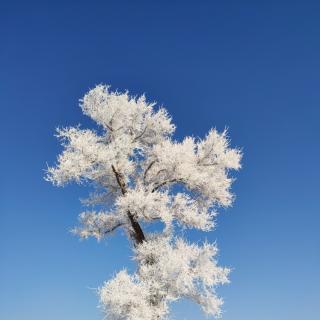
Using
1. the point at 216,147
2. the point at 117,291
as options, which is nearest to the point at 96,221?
the point at 117,291

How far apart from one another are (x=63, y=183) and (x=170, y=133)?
6.16 meters

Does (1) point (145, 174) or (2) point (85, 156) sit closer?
(2) point (85, 156)

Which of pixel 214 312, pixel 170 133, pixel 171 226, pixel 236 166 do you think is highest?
pixel 170 133

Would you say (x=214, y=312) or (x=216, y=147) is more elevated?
(x=216, y=147)

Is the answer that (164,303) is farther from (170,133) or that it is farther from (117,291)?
(170,133)

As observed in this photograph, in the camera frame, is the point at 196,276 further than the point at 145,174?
No

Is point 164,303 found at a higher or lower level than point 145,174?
lower

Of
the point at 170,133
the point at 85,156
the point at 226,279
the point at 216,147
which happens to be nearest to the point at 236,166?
the point at 216,147

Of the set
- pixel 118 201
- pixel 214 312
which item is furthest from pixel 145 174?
pixel 214 312

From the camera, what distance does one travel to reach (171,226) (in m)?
30.1

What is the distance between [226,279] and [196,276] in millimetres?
1486

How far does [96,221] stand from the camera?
101 ft

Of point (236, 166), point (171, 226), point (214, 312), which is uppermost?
point (236, 166)

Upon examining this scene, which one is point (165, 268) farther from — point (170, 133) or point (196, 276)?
point (170, 133)
